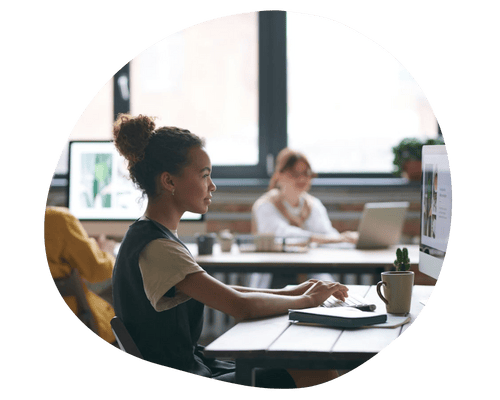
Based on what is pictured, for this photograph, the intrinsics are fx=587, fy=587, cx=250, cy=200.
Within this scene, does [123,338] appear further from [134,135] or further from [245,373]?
[134,135]

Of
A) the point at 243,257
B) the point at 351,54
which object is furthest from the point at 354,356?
the point at 351,54

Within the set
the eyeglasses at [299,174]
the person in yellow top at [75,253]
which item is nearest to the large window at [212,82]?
the person in yellow top at [75,253]

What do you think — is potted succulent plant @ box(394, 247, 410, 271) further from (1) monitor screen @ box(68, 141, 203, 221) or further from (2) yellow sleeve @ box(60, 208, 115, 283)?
(2) yellow sleeve @ box(60, 208, 115, 283)

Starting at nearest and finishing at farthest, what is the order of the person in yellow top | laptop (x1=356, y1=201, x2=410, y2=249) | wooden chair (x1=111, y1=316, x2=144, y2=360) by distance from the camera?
wooden chair (x1=111, y1=316, x2=144, y2=360), the person in yellow top, laptop (x1=356, y1=201, x2=410, y2=249)

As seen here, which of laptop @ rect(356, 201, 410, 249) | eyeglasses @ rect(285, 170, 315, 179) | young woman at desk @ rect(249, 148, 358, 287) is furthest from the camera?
eyeglasses @ rect(285, 170, 315, 179)

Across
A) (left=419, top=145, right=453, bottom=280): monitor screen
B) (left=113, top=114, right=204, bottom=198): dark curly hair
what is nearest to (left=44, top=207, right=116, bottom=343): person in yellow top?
(left=113, top=114, right=204, bottom=198): dark curly hair

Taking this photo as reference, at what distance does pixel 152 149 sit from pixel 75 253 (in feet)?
1.33

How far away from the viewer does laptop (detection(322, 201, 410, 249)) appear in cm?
165

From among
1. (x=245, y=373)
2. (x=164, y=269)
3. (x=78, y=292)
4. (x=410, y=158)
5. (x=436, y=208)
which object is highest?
(x=410, y=158)

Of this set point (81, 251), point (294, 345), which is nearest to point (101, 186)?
point (81, 251)

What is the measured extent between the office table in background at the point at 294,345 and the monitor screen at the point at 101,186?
347 mm

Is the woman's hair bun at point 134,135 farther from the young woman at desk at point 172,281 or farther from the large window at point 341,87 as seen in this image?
the large window at point 341,87

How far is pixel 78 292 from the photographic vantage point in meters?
1.55

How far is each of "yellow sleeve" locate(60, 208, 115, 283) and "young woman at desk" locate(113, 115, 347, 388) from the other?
0.16 metres
